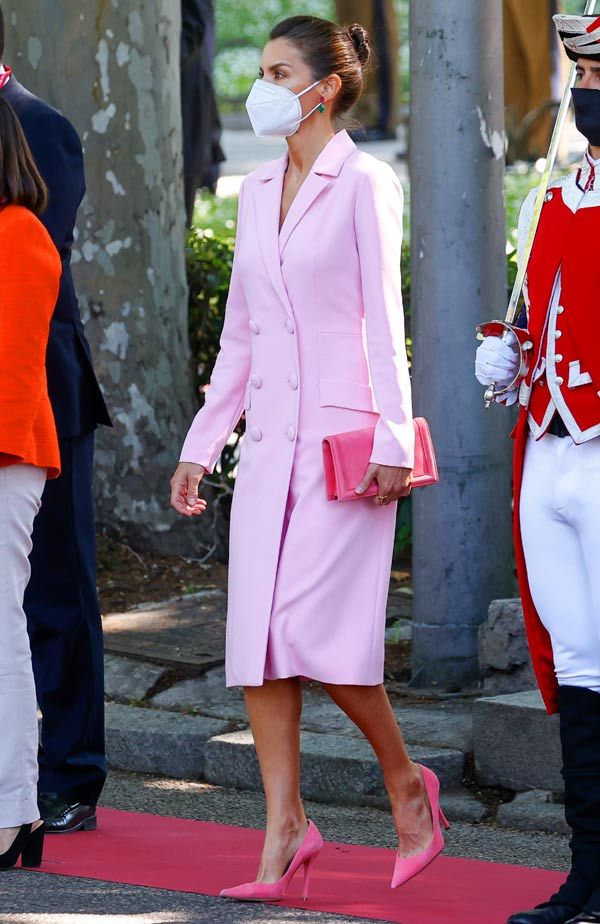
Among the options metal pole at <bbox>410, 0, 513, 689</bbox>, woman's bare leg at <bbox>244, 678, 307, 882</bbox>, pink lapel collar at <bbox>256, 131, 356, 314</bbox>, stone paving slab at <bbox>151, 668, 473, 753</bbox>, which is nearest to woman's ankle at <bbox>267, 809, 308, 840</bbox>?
woman's bare leg at <bbox>244, 678, 307, 882</bbox>

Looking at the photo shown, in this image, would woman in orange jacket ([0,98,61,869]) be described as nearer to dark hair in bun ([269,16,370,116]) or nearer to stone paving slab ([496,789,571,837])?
dark hair in bun ([269,16,370,116])

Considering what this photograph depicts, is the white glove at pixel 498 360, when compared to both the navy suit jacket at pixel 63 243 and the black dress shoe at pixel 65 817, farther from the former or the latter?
the black dress shoe at pixel 65 817

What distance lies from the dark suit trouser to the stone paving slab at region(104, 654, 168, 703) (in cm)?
131

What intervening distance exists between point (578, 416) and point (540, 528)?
29 cm

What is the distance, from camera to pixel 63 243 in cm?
472

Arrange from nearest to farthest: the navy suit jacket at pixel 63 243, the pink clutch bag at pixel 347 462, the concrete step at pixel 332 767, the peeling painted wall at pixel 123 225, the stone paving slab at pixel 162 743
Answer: the pink clutch bag at pixel 347 462 < the navy suit jacket at pixel 63 243 < the concrete step at pixel 332 767 < the stone paving slab at pixel 162 743 < the peeling painted wall at pixel 123 225

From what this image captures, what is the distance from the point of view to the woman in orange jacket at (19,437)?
410cm

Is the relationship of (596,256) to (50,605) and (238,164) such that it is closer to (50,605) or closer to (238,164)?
(50,605)

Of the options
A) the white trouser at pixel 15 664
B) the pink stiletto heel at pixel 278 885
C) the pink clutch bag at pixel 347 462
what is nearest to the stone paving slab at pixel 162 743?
the white trouser at pixel 15 664

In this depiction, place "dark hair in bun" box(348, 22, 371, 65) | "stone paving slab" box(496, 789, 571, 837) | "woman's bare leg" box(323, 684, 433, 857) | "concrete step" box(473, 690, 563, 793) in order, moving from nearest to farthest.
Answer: "woman's bare leg" box(323, 684, 433, 857) → "dark hair in bun" box(348, 22, 371, 65) → "stone paving slab" box(496, 789, 571, 837) → "concrete step" box(473, 690, 563, 793)

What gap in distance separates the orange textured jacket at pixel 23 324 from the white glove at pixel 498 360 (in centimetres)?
102

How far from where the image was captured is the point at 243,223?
14.1 feet

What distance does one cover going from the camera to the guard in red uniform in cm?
377

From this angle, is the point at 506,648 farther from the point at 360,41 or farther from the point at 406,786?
the point at 360,41
